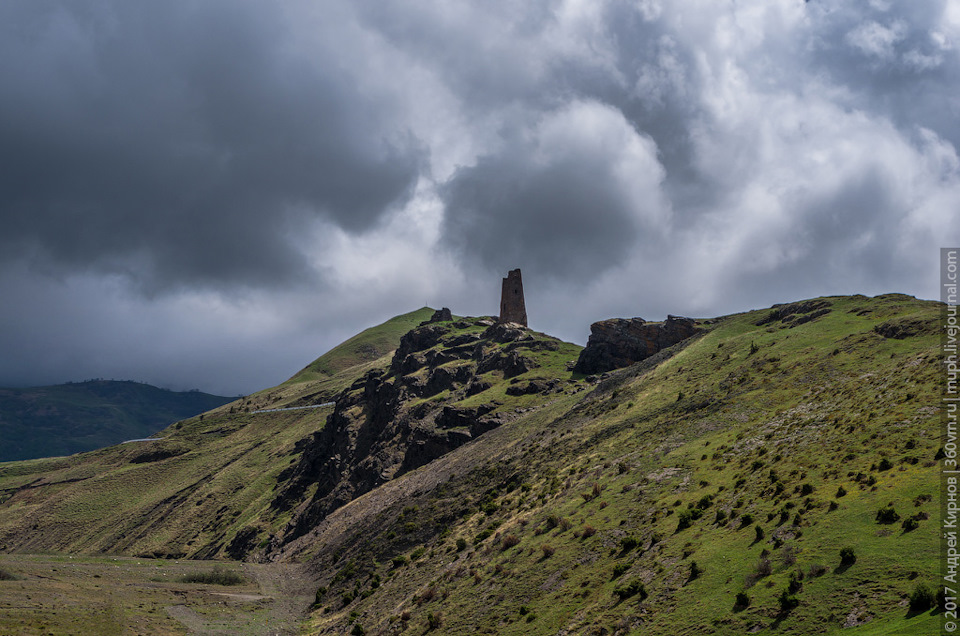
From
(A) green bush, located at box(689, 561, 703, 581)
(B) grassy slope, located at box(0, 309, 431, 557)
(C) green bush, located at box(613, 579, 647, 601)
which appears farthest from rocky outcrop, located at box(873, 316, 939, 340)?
(B) grassy slope, located at box(0, 309, 431, 557)

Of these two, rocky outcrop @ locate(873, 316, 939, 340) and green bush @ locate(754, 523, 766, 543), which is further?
rocky outcrop @ locate(873, 316, 939, 340)

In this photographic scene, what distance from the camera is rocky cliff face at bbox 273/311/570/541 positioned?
116m

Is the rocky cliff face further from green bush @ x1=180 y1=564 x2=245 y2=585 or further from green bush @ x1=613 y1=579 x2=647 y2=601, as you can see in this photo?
green bush @ x1=613 y1=579 x2=647 y2=601

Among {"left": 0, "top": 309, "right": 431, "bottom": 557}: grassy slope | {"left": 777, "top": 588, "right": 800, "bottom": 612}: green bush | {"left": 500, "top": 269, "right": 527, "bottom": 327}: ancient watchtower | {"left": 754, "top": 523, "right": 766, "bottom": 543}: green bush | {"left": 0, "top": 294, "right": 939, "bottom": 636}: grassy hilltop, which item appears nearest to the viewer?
{"left": 777, "top": 588, "right": 800, "bottom": 612}: green bush

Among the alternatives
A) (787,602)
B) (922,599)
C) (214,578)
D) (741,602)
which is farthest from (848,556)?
(214,578)

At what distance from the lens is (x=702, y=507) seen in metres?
40.3

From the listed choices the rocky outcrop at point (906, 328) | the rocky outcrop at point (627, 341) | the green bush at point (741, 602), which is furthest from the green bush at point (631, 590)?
the rocky outcrop at point (627, 341)

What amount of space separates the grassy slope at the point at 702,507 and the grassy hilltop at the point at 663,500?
175 mm

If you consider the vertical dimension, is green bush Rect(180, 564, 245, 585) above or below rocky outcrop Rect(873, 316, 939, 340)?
below

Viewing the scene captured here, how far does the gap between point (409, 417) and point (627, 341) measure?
52.6 meters

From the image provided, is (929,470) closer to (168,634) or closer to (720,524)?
(720,524)

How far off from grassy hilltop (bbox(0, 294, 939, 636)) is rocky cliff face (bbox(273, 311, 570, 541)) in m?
0.84

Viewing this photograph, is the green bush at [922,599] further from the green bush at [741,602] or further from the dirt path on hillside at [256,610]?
the dirt path on hillside at [256,610]

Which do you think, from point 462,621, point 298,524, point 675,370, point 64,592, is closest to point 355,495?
point 298,524
